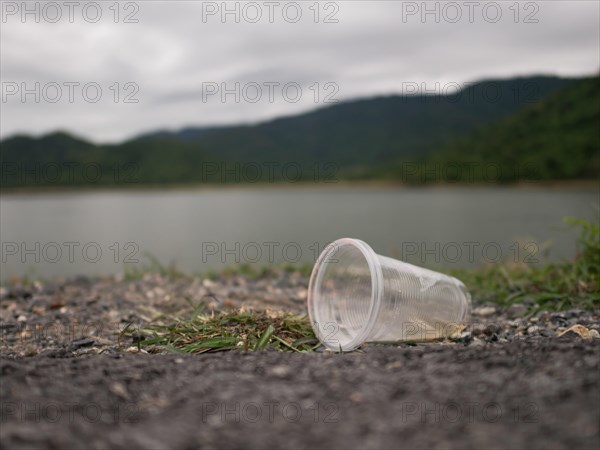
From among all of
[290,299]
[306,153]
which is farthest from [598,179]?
[306,153]

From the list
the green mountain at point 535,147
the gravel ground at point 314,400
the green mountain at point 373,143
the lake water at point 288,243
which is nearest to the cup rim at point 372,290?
the gravel ground at point 314,400

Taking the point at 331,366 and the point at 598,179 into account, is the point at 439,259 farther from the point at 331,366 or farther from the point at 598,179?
the point at 598,179

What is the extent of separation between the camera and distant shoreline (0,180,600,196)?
3578cm

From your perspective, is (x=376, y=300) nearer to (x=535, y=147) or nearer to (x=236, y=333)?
(x=236, y=333)

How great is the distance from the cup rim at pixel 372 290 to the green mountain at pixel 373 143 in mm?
7591

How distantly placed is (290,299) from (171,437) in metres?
3.77

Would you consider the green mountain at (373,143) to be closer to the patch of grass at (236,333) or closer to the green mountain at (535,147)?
the green mountain at (535,147)

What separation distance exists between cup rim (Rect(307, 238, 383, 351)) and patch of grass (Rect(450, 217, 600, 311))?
211cm

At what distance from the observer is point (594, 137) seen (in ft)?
116

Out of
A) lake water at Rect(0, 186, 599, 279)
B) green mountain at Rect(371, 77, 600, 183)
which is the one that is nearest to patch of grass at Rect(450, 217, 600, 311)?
lake water at Rect(0, 186, 599, 279)

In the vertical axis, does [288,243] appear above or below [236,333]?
below

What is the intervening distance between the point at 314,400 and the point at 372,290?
1.28 meters

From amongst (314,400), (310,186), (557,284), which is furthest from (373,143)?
(314,400)

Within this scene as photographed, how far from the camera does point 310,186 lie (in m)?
68.1
